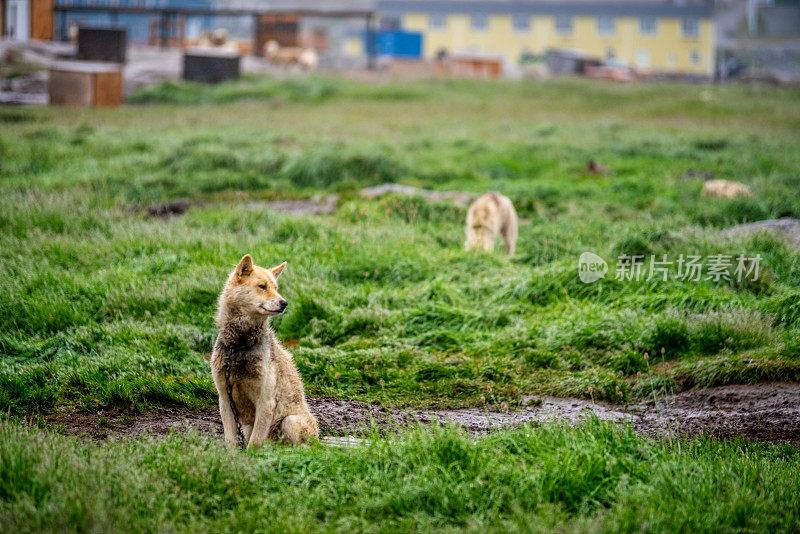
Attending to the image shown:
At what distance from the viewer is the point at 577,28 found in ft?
210

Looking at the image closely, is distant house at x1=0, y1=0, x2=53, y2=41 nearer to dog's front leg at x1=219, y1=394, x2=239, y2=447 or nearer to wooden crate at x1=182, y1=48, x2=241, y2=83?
wooden crate at x1=182, y1=48, x2=241, y2=83

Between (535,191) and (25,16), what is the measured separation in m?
27.2

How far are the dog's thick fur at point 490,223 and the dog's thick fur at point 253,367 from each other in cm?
499

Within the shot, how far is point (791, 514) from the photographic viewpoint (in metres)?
4.29

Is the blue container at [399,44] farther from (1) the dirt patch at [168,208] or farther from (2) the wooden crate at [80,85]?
(1) the dirt patch at [168,208]

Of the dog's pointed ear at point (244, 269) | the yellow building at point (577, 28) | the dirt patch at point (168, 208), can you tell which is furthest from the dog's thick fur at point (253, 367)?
the yellow building at point (577, 28)

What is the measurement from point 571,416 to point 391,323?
2235 mm

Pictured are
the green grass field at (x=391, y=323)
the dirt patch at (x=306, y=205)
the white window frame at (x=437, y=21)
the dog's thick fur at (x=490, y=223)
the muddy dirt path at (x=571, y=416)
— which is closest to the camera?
the green grass field at (x=391, y=323)

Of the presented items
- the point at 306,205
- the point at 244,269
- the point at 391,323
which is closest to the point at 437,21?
the point at 306,205

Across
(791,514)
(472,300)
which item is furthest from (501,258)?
(791,514)

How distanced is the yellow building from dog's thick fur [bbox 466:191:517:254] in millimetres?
50837

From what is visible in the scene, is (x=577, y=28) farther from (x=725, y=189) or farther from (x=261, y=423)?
(x=261, y=423)

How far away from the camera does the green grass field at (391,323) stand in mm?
4348

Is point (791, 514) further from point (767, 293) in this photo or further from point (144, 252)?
point (144, 252)
